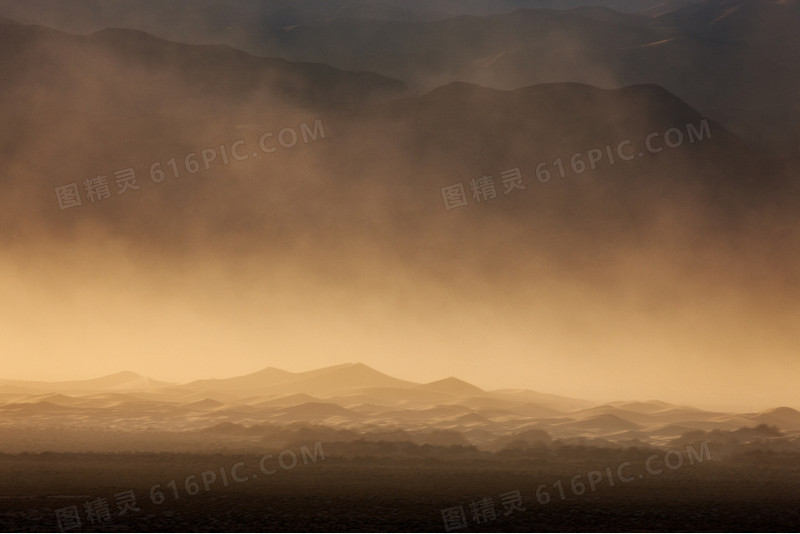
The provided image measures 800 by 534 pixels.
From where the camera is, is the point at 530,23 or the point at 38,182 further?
the point at 530,23

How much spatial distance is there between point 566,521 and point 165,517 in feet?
30.7

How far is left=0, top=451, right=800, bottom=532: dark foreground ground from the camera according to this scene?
18359mm

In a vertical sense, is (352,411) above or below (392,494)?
above

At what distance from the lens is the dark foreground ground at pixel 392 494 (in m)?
18.4

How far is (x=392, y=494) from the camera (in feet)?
72.3

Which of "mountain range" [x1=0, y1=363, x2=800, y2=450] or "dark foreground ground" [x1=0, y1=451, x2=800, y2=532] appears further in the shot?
"mountain range" [x1=0, y1=363, x2=800, y2=450]

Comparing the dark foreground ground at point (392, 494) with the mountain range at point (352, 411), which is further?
the mountain range at point (352, 411)

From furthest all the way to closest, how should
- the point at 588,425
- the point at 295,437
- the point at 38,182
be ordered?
1. the point at 38,182
2. the point at 588,425
3. the point at 295,437

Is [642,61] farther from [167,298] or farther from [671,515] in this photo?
[671,515]

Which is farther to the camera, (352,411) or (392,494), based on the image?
(352,411)

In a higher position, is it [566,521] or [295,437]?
[295,437]

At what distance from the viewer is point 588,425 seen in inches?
1351

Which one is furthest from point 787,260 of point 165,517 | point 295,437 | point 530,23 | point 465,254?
point 165,517

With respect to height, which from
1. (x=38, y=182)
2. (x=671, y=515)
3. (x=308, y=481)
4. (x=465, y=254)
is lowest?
(x=671, y=515)
